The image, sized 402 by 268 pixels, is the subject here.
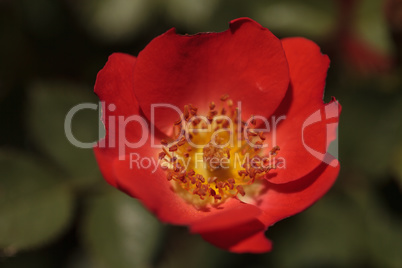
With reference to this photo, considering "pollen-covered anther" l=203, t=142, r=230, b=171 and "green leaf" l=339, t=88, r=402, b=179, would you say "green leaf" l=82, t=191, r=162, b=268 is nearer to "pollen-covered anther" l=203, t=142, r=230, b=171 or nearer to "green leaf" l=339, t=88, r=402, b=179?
"pollen-covered anther" l=203, t=142, r=230, b=171

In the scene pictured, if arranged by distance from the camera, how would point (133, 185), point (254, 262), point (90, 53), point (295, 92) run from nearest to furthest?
point (133, 185)
point (295, 92)
point (254, 262)
point (90, 53)

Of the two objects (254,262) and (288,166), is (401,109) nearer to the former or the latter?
(288,166)

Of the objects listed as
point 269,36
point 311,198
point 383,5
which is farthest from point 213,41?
point 383,5

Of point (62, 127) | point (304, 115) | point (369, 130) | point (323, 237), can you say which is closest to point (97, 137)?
point (62, 127)

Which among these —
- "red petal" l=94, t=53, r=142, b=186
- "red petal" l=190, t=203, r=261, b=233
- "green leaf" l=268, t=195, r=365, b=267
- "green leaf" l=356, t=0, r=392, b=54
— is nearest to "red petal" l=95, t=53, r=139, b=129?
"red petal" l=94, t=53, r=142, b=186

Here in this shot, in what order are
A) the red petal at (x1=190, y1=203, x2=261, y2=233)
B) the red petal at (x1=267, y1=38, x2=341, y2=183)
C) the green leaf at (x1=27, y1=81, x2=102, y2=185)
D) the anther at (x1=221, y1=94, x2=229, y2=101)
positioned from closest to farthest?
the red petal at (x1=190, y1=203, x2=261, y2=233)
the red petal at (x1=267, y1=38, x2=341, y2=183)
the anther at (x1=221, y1=94, x2=229, y2=101)
the green leaf at (x1=27, y1=81, x2=102, y2=185)

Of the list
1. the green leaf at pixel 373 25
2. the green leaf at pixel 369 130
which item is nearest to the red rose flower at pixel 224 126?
the green leaf at pixel 369 130

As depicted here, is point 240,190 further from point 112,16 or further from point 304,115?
point 112,16
